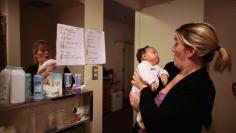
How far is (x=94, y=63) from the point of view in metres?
1.43

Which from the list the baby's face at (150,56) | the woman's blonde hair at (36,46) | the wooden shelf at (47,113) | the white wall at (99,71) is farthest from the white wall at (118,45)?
the woman's blonde hair at (36,46)

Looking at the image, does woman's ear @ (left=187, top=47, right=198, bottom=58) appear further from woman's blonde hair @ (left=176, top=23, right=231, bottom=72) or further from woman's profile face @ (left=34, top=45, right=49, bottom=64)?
woman's profile face @ (left=34, top=45, right=49, bottom=64)

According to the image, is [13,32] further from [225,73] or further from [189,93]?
[225,73]

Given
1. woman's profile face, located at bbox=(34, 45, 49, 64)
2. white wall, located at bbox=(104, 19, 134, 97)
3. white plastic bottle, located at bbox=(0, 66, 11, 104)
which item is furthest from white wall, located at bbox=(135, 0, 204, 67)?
white wall, located at bbox=(104, 19, 134, 97)

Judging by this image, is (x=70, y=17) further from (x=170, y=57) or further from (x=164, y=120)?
(x=170, y=57)

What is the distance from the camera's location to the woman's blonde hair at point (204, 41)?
Answer: 2.63 feet

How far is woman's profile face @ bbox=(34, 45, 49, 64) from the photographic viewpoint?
1105 millimetres

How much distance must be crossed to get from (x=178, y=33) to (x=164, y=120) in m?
0.43

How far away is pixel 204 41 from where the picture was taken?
2.62 ft

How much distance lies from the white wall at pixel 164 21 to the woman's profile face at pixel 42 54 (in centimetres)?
119

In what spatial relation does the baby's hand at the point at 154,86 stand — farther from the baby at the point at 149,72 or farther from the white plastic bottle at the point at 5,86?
the white plastic bottle at the point at 5,86

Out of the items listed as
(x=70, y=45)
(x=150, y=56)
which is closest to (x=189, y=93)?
(x=150, y=56)

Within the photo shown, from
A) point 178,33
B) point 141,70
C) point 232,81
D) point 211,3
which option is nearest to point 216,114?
point 232,81

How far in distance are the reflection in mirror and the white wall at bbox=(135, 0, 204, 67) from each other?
0.93 metres
